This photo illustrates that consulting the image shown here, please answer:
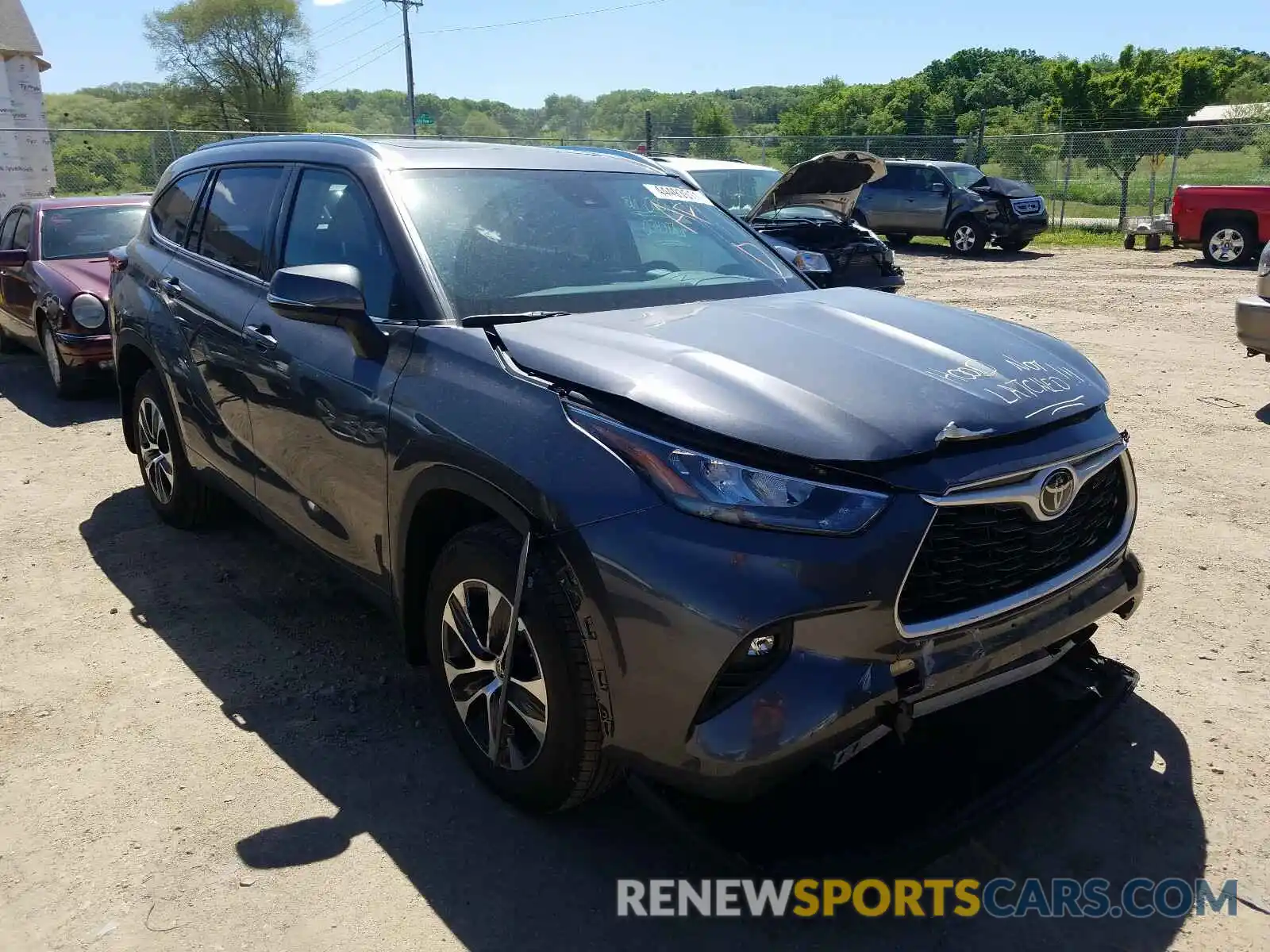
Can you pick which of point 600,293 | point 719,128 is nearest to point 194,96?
point 719,128

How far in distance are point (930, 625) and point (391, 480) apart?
5.30 ft

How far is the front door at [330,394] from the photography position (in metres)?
3.10

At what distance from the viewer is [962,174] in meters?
19.8

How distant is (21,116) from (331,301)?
22.6 metres

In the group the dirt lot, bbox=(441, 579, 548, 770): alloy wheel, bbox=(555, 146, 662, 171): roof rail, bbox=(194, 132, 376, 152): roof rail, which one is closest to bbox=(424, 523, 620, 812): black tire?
bbox=(441, 579, 548, 770): alloy wheel

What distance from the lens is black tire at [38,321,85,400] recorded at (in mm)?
8148

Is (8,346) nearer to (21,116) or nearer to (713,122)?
(21,116)

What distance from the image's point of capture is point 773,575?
2.17 metres

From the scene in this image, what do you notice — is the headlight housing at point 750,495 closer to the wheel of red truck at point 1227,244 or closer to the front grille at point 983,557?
the front grille at point 983,557

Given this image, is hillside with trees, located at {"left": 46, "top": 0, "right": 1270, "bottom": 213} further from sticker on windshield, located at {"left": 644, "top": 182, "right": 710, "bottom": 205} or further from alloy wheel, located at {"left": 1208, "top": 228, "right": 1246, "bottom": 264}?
sticker on windshield, located at {"left": 644, "top": 182, "right": 710, "bottom": 205}

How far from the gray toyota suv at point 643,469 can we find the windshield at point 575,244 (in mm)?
14

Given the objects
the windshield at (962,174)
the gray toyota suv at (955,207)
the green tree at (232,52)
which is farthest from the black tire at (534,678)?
the green tree at (232,52)

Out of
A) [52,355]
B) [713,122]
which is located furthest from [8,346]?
[713,122]

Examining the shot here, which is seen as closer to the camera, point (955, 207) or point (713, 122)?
point (955, 207)
